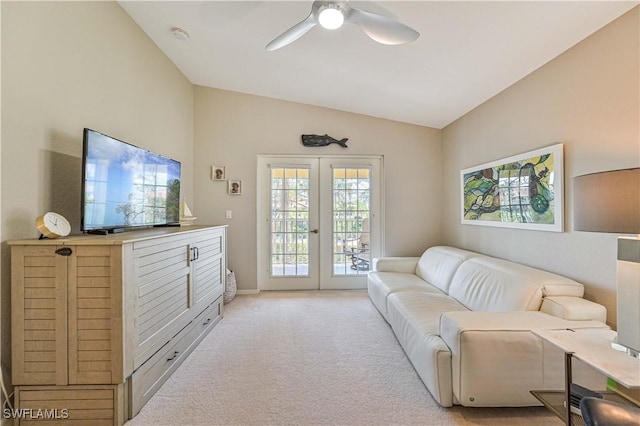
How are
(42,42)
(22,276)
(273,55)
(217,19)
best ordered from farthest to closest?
(273,55) < (217,19) < (42,42) < (22,276)

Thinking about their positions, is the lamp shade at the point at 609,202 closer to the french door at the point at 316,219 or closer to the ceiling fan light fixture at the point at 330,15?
the ceiling fan light fixture at the point at 330,15

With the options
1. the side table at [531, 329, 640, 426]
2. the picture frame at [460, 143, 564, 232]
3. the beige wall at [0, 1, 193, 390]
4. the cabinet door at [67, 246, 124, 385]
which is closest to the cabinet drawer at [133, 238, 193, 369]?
the cabinet door at [67, 246, 124, 385]

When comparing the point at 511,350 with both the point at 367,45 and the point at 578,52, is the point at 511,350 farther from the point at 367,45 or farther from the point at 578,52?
the point at 367,45

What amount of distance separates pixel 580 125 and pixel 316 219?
9.90 ft

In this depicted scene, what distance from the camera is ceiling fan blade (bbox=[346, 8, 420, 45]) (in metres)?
1.73

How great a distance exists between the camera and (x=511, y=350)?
1.59m

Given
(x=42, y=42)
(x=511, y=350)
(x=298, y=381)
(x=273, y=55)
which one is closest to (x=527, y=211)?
(x=511, y=350)

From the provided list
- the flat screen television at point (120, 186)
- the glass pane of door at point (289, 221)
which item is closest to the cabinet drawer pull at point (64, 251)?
the flat screen television at point (120, 186)

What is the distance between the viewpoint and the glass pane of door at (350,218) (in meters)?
4.25

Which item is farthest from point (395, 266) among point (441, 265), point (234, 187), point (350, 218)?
point (234, 187)

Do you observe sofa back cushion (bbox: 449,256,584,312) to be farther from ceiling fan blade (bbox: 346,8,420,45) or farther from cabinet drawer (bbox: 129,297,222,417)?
cabinet drawer (bbox: 129,297,222,417)

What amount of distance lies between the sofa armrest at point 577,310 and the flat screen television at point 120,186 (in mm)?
3010

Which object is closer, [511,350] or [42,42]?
[511,350]

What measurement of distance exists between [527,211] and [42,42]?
3781 millimetres
